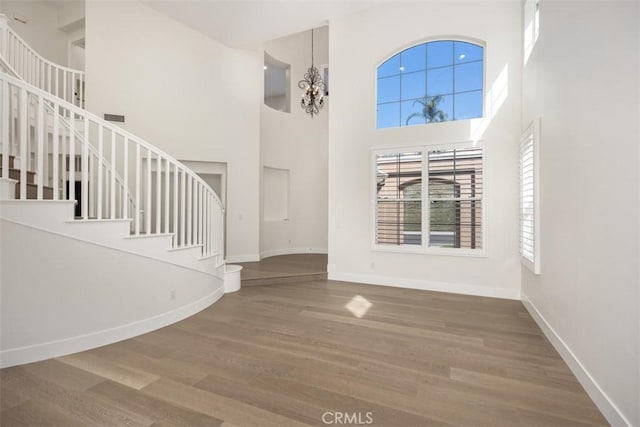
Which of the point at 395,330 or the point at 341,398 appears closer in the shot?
the point at 341,398

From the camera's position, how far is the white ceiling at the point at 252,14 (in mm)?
5215

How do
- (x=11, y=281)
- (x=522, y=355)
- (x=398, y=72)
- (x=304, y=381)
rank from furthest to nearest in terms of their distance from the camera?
1. (x=398, y=72)
2. (x=522, y=355)
3. (x=11, y=281)
4. (x=304, y=381)

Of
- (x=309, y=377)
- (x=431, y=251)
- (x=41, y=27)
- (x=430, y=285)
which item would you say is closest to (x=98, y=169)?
(x=309, y=377)

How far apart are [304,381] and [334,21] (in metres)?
5.85

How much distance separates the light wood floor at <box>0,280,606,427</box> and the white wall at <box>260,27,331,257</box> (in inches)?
178

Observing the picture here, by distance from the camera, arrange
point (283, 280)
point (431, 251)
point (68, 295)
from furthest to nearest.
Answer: point (283, 280) → point (431, 251) → point (68, 295)

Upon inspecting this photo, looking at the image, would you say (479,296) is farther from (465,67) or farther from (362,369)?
(465,67)

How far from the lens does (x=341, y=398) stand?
2037mm

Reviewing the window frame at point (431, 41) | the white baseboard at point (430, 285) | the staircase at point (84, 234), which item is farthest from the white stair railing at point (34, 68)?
the white baseboard at point (430, 285)

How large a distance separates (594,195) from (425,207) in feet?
9.49

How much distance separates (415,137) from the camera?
16.6 ft

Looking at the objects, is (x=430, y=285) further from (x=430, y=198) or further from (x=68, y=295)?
(x=68, y=295)

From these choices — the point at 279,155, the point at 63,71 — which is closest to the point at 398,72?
the point at 279,155

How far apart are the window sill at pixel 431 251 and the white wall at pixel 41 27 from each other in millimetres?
8435
